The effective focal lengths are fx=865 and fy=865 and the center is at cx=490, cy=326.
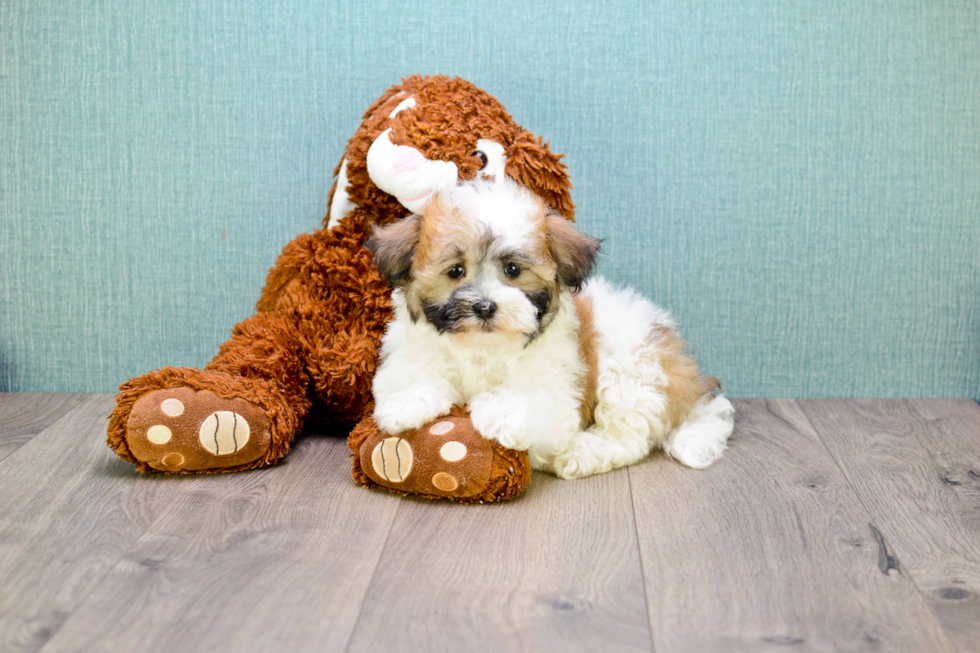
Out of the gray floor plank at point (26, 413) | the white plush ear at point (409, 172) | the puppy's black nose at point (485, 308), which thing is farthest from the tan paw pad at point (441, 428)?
the gray floor plank at point (26, 413)

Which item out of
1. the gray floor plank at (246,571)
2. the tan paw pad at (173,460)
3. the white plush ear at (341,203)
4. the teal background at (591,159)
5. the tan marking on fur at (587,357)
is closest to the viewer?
the gray floor plank at (246,571)

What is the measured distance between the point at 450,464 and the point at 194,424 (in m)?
0.56

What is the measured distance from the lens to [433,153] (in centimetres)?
191

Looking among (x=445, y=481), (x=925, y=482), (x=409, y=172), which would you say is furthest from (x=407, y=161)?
(x=925, y=482)

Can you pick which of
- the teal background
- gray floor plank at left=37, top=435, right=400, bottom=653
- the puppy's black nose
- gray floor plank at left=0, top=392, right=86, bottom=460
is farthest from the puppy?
gray floor plank at left=0, top=392, right=86, bottom=460

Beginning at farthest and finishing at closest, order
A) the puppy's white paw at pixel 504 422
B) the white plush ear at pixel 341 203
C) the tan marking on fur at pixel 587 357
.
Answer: the white plush ear at pixel 341 203
the tan marking on fur at pixel 587 357
the puppy's white paw at pixel 504 422

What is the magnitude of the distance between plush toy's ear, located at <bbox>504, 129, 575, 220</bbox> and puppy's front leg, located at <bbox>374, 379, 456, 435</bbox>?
1.67 feet

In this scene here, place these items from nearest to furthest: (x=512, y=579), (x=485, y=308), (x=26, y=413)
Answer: (x=512, y=579)
(x=485, y=308)
(x=26, y=413)

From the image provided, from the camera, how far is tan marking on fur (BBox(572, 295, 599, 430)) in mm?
1923

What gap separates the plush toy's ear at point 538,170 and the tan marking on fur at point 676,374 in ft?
1.23

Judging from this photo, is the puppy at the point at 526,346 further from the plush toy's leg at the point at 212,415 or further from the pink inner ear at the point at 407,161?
the plush toy's leg at the point at 212,415

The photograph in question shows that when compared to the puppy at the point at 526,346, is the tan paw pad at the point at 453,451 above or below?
below

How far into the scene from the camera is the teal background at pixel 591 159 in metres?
2.34

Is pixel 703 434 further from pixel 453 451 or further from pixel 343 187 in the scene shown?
pixel 343 187
